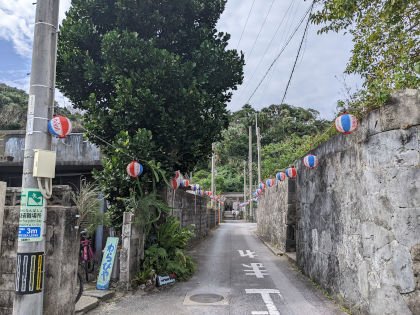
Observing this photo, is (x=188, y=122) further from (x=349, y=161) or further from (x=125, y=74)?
(x=349, y=161)

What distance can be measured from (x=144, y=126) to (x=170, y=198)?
15.7 ft

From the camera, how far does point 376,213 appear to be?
560cm

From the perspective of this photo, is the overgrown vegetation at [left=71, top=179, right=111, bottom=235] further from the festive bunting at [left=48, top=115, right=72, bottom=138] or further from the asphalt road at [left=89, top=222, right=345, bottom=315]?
the festive bunting at [left=48, top=115, right=72, bottom=138]

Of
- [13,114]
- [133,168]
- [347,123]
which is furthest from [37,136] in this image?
[13,114]

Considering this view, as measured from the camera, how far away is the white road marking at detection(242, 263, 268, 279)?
33.1 ft

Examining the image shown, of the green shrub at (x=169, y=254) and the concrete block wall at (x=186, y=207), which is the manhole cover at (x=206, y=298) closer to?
the green shrub at (x=169, y=254)

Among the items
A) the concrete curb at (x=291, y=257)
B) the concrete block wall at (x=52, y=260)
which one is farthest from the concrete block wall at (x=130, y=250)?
the concrete curb at (x=291, y=257)

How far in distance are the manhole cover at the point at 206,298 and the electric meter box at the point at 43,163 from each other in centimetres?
453

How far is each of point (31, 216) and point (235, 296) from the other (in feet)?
16.5

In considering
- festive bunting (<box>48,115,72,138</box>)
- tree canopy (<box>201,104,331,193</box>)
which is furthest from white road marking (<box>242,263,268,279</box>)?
tree canopy (<box>201,104,331,193</box>)

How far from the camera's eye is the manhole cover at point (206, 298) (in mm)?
7324

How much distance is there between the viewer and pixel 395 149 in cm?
524

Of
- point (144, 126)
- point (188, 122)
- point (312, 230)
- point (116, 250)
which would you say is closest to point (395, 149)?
point (312, 230)

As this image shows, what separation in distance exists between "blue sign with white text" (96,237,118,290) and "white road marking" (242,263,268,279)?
14.3 feet
